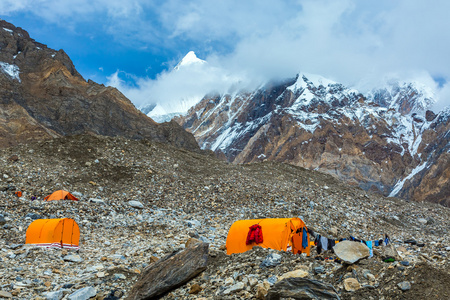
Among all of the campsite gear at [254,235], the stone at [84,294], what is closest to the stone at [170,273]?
the stone at [84,294]

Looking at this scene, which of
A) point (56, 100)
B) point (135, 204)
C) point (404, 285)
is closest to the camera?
point (404, 285)

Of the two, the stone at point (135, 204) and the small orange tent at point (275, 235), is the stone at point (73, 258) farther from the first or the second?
the stone at point (135, 204)

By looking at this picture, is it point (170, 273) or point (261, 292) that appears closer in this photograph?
point (261, 292)

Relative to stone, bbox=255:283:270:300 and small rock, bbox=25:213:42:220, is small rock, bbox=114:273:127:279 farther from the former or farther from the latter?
small rock, bbox=25:213:42:220

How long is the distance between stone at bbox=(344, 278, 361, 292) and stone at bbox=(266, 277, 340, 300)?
0.57 meters

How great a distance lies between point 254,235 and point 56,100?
262ft

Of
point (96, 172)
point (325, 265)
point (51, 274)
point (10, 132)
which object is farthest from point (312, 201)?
point (10, 132)

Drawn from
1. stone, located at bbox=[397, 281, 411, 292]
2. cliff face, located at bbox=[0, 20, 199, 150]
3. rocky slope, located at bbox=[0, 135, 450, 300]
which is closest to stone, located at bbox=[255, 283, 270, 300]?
rocky slope, located at bbox=[0, 135, 450, 300]

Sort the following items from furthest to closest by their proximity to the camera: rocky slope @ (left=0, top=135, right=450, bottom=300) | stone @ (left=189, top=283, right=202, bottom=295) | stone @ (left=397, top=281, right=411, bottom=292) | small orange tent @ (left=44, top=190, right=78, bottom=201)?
small orange tent @ (left=44, top=190, right=78, bottom=201)
stone @ (left=189, top=283, right=202, bottom=295)
rocky slope @ (left=0, top=135, right=450, bottom=300)
stone @ (left=397, top=281, right=411, bottom=292)

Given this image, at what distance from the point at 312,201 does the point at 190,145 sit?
75.8 metres

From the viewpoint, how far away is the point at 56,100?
258ft

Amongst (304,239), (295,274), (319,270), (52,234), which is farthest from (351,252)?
(52,234)

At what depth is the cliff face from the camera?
229 ft

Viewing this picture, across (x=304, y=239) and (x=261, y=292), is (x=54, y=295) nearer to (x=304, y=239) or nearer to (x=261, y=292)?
(x=261, y=292)
